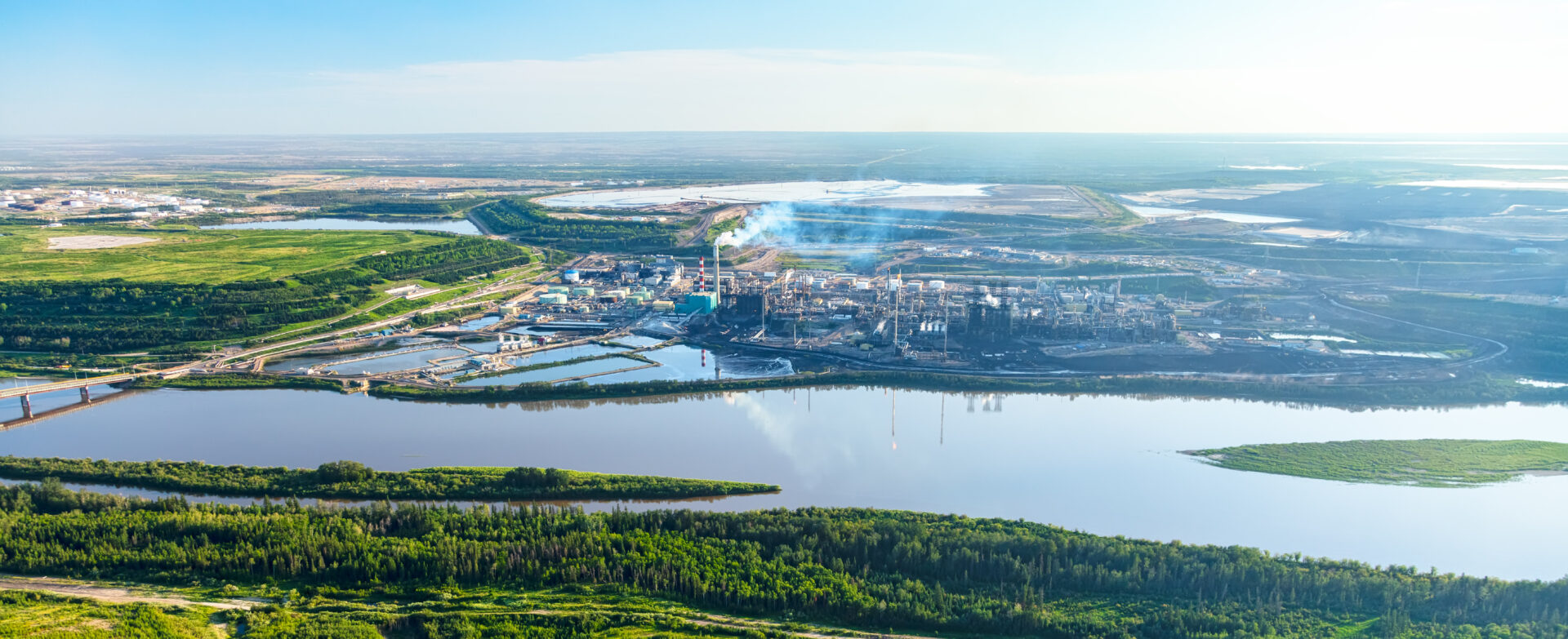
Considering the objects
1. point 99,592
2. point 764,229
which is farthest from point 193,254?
point 99,592

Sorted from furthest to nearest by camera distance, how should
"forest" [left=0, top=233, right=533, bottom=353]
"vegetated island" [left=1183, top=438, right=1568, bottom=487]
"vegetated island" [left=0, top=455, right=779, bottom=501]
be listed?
"forest" [left=0, top=233, right=533, bottom=353] → "vegetated island" [left=1183, top=438, right=1568, bottom=487] → "vegetated island" [left=0, top=455, right=779, bottom=501]

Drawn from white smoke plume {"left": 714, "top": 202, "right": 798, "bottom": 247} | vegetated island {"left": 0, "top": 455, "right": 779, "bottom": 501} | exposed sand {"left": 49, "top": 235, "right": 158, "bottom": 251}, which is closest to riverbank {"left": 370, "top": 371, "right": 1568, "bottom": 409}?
vegetated island {"left": 0, "top": 455, "right": 779, "bottom": 501}

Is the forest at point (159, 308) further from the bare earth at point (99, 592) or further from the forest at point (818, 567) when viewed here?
the bare earth at point (99, 592)

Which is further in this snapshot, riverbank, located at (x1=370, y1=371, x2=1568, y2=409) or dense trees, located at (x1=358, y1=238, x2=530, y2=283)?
dense trees, located at (x1=358, y1=238, x2=530, y2=283)

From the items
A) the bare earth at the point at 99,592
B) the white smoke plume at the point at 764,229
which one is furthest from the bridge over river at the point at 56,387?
the white smoke plume at the point at 764,229

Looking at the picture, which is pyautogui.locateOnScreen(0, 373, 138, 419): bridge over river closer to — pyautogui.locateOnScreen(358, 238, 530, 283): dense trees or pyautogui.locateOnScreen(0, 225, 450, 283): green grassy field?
pyautogui.locateOnScreen(0, 225, 450, 283): green grassy field

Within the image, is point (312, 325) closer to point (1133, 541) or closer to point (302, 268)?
point (302, 268)

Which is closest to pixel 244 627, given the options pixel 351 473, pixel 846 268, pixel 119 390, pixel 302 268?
pixel 351 473
